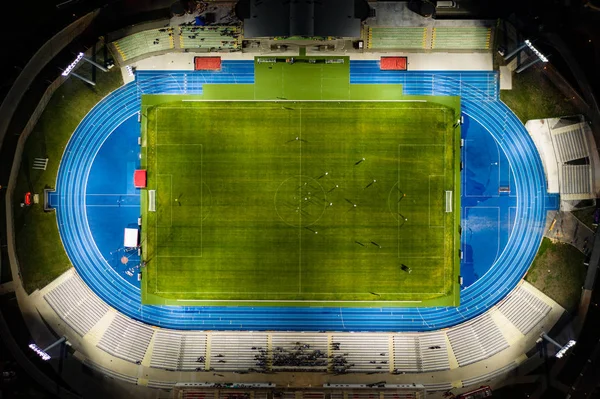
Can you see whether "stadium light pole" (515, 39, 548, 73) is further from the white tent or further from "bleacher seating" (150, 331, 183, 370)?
"bleacher seating" (150, 331, 183, 370)

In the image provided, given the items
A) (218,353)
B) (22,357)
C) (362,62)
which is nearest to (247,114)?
(362,62)

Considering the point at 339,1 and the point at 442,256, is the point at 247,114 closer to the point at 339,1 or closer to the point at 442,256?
the point at 339,1

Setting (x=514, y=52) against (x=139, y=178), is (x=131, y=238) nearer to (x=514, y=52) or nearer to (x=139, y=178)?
(x=139, y=178)

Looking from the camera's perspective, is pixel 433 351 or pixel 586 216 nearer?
pixel 586 216

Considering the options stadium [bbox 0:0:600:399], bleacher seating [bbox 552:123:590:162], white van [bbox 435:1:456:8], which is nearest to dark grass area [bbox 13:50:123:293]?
stadium [bbox 0:0:600:399]

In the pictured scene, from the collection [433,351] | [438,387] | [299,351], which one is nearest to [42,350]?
[299,351]

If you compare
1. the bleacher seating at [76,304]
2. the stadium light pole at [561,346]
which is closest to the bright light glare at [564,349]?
the stadium light pole at [561,346]
